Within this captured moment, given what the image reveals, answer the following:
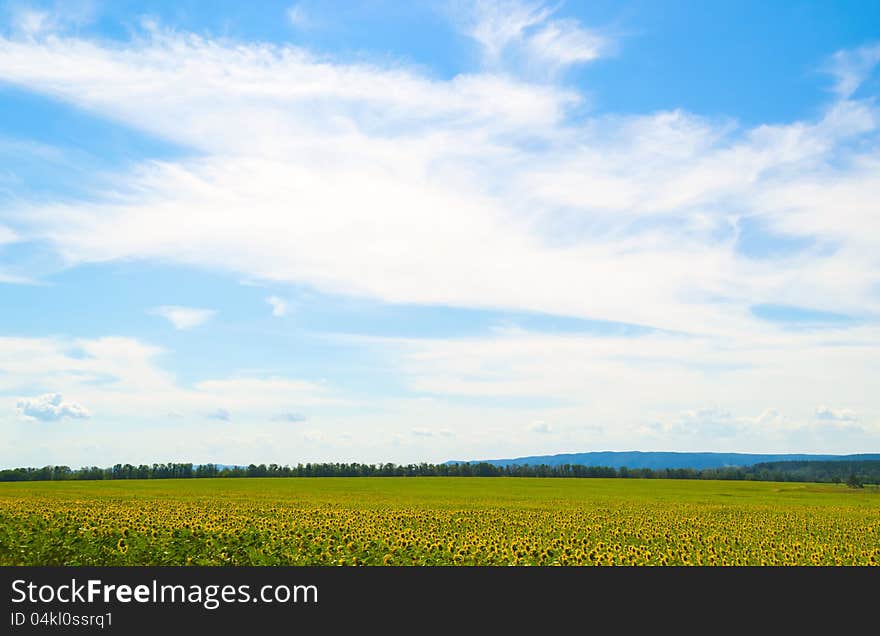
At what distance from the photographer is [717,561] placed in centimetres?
2416

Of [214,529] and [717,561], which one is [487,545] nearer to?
[717,561]

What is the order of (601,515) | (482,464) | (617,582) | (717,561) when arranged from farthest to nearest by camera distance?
1. (482,464)
2. (601,515)
3. (717,561)
4. (617,582)

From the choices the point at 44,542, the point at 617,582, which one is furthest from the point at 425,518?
the point at 617,582

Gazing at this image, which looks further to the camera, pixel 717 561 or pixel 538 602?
pixel 717 561

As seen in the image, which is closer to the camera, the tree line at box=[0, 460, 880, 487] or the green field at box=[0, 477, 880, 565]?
the green field at box=[0, 477, 880, 565]

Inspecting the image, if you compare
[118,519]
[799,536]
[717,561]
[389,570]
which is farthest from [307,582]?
[799,536]

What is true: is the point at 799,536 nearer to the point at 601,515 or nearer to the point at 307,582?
the point at 601,515

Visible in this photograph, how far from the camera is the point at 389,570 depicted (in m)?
19.8

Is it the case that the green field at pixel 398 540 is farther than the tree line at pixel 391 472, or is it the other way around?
the tree line at pixel 391 472

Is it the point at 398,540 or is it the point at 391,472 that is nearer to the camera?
the point at 398,540

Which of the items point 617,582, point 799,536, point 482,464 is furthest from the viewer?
point 482,464

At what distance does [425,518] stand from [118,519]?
13.4m

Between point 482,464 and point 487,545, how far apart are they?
6634 inches

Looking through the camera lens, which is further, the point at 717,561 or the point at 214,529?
the point at 214,529
